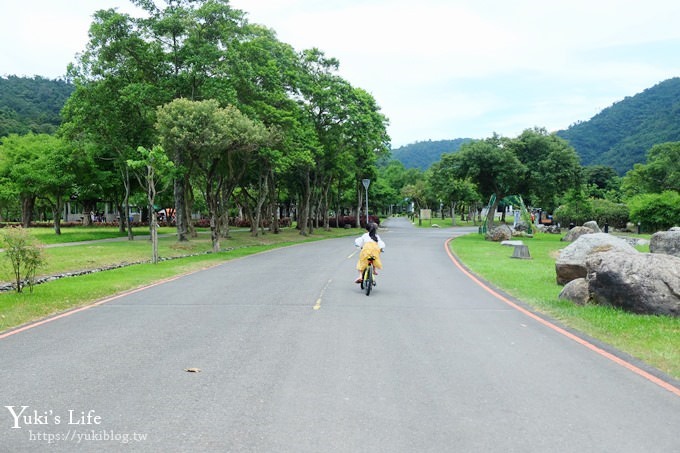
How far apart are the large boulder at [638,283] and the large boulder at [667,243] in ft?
29.8

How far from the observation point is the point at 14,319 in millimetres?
9648

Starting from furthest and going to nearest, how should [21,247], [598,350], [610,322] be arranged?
1. [21,247]
2. [610,322]
3. [598,350]

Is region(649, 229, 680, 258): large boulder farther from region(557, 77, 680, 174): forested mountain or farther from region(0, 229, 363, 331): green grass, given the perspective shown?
region(557, 77, 680, 174): forested mountain

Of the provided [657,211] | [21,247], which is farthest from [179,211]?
[657,211]

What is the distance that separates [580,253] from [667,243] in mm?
6526

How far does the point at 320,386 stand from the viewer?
5645 millimetres

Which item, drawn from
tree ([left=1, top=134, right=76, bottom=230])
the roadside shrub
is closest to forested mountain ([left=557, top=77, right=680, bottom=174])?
tree ([left=1, top=134, right=76, bottom=230])

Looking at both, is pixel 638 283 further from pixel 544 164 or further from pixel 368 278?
pixel 544 164

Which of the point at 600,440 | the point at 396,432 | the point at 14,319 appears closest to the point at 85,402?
the point at 396,432

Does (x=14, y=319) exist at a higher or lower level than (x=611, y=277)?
lower

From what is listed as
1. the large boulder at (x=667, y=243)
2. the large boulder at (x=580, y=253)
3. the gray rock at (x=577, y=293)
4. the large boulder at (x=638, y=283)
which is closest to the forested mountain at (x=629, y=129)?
the large boulder at (x=667, y=243)

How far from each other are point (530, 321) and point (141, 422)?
6.93 metres

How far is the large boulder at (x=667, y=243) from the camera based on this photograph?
1791 centimetres

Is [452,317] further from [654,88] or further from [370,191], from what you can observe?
[654,88]
